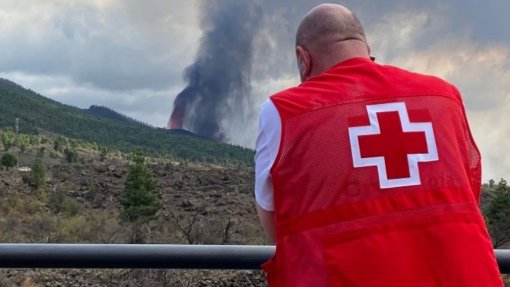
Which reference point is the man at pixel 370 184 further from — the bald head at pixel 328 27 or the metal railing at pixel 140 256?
the metal railing at pixel 140 256

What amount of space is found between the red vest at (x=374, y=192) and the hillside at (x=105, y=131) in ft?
231

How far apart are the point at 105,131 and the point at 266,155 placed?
8120 cm

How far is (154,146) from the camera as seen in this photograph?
78375mm

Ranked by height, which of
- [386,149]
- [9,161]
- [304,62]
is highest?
[9,161]

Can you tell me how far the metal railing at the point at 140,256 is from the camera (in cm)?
284

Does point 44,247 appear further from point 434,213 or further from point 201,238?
point 201,238

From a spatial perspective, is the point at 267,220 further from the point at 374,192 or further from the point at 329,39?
the point at 329,39

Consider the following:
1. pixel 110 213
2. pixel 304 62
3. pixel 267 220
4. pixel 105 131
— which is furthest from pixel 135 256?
pixel 105 131

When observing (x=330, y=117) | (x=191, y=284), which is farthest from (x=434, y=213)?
(x=191, y=284)

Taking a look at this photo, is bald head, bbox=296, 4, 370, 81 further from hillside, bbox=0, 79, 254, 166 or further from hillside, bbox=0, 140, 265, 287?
hillside, bbox=0, 79, 254, 166

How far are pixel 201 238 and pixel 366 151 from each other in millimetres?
11745

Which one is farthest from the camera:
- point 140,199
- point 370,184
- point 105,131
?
point 105,131

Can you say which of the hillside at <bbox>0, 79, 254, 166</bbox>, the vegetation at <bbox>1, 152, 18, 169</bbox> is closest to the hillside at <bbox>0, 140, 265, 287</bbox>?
the vegetation at <bbox>1, 152, 18, 169</bbox>

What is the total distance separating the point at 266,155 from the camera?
2.23 metres
